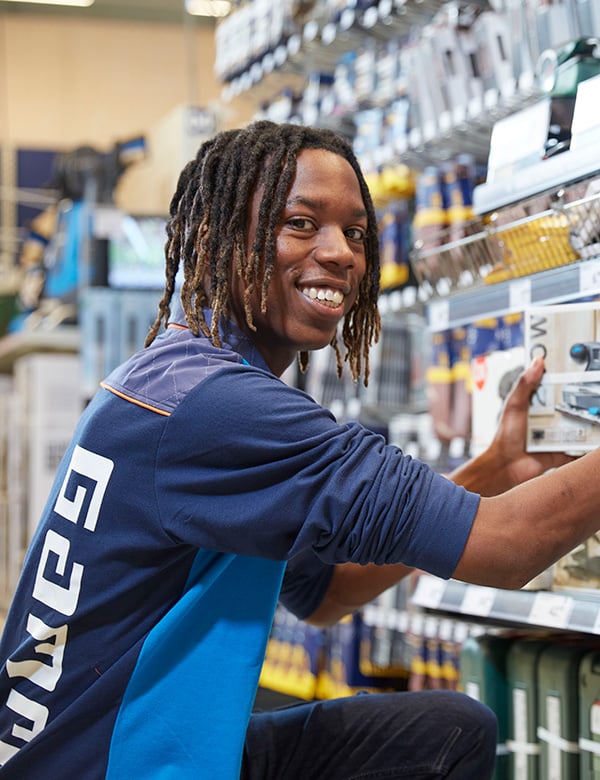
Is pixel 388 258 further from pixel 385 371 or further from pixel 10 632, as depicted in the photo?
pixel 10 632

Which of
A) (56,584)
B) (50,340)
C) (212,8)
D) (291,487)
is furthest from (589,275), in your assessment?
(212,8)

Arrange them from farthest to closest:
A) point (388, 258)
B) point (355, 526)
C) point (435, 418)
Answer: point (388, 258) < point (435, 418) < point (355, 526)

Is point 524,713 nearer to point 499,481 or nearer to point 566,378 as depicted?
point 499,481

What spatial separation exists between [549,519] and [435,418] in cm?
218

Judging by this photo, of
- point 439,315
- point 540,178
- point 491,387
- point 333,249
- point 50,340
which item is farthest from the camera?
point 50,340

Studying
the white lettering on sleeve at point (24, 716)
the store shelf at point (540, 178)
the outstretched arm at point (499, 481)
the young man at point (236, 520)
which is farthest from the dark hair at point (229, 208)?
the white lettering on sleeve at point (24, 716)

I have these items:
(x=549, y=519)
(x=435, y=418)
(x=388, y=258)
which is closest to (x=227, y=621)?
(x=549, y=519)

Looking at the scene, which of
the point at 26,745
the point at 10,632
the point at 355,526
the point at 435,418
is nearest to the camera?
the point at 355,526

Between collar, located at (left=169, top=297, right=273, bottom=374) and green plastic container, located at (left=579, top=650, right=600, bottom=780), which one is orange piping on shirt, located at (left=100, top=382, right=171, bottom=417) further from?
green plastic container, located at (left=579, top=650, right=600, bottom=780)

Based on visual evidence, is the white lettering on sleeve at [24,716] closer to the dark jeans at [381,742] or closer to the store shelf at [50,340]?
the dark jeans at [381,742]

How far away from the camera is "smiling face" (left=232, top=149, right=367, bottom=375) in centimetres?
182

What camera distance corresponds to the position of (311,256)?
1830 mm

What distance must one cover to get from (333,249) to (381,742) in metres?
0.80

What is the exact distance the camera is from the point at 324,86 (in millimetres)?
4891
